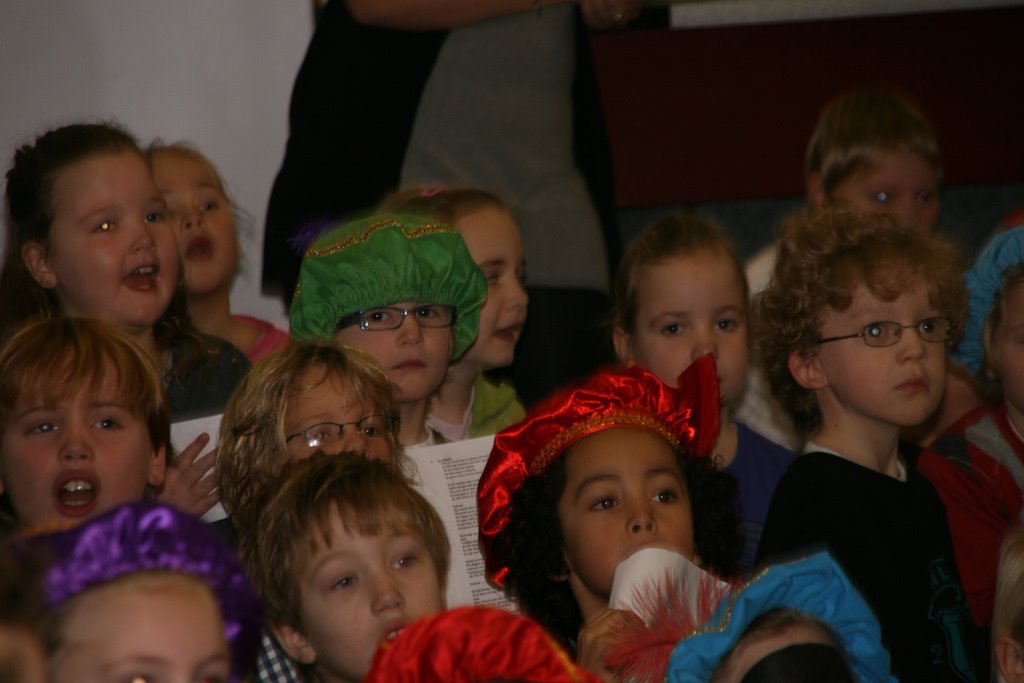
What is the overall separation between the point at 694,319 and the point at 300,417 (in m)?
1.12

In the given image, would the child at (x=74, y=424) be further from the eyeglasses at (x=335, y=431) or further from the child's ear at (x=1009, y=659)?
the child's ear at (x=1009, y=659)

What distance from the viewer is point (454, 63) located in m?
3.46

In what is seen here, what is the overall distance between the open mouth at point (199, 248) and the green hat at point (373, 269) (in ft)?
2.43

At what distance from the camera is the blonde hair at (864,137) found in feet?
13.2

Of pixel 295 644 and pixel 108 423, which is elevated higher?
pixel 108 423

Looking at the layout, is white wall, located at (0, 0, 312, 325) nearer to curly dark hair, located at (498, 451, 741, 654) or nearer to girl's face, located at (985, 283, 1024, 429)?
curly dark hair, located at (498, 451, 741, 654)

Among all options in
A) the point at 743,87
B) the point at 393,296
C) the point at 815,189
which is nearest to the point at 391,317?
the point at 393,296

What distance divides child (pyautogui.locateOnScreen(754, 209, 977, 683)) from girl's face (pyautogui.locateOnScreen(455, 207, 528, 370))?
0.60 metres

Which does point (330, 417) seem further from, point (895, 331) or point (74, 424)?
point (895, 331)

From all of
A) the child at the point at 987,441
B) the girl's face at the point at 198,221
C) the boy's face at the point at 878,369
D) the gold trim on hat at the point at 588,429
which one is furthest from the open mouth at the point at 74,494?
Result: the child at the point at 987,441

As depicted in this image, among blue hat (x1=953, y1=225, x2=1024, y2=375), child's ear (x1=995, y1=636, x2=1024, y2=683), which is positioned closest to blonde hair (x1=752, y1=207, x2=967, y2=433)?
blue hat (x1=953, y1=225, x2=1024, y2=375)

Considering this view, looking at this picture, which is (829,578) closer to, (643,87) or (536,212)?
(536,212)

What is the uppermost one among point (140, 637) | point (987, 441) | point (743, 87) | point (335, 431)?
point (743, 87)

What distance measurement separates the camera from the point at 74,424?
2617 mm
